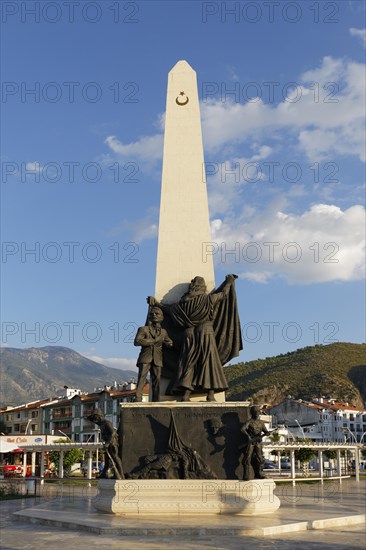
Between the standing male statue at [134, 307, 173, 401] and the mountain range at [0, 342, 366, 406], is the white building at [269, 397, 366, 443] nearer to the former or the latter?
the mountain range at [0, 342, 366, 406]

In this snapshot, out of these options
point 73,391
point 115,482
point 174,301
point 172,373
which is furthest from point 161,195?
point 73,391

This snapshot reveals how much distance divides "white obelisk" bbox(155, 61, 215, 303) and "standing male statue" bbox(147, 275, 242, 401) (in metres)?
0.66

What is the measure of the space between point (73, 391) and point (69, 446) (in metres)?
54.0

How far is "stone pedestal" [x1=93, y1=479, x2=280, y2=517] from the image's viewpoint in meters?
12.5

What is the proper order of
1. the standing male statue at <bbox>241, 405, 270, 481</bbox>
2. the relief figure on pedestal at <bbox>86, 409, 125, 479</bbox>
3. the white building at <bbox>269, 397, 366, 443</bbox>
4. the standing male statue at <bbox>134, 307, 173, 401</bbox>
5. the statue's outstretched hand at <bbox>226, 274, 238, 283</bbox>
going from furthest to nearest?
the white building at <bbox>269, 397, 366, 443</bbox>
the statue's outstretched hand at <bbox>226, 274, 238, 283</bbox>
the standing male statue at <bbox>134, 307, 173, 401</bbox>
the relief figure on pedestal at <bbox>86, 409, 125, 479</bbox>
the standing male statue at <bbox>241, 405, 270, 481</bbox>

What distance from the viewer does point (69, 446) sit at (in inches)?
1254

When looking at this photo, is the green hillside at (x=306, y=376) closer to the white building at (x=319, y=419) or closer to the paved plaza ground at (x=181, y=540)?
the white building at (x=319, y=419)

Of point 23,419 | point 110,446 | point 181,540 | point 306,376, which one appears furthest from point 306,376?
point 181,540

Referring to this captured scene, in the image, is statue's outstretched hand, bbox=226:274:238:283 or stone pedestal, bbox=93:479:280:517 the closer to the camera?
stone pedestal, bbox=93:479:280:517

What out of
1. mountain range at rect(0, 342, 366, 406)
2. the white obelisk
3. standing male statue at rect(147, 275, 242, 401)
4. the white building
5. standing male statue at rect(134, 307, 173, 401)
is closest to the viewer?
standing male statue at rect(147, 275, 242, 401)

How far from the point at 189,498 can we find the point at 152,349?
3.39 metres

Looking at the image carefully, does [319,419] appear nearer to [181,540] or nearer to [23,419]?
[23,419]

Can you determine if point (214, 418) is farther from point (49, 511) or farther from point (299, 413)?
point (299, 413)

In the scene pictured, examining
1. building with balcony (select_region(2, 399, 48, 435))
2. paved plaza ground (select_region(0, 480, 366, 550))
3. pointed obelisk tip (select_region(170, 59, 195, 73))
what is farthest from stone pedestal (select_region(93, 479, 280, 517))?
building with balcony (select_region(2, 399, 48, 435))
